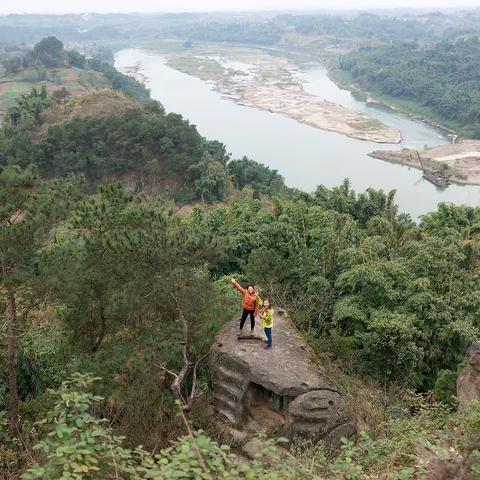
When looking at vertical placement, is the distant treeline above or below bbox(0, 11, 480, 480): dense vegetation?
above

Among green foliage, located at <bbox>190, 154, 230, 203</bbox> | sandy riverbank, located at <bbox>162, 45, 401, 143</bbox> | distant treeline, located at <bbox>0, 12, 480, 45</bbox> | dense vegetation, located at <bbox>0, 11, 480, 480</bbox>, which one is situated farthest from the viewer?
distant treeline, located at <bbox>0, 12, 480, 45</bbox>

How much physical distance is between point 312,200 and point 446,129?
1641 inches

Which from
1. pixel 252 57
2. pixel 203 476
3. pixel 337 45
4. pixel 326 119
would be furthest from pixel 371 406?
pixel 337 45

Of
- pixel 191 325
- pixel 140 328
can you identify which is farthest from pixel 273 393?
pixel 140 328

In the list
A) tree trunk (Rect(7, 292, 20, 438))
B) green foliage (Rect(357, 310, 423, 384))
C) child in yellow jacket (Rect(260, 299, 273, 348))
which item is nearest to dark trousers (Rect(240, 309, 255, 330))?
child in yellow jacket (Rect(260, 299, 273, 348))

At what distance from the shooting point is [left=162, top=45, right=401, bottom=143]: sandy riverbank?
60213 mm

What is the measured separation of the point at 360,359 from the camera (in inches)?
508

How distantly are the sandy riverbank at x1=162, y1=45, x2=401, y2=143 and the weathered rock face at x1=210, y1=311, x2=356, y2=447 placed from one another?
161 ft

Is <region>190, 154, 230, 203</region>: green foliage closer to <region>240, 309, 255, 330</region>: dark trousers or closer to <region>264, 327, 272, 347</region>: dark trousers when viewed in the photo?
<region>240, 309, 255, 330</region>: dark trousers

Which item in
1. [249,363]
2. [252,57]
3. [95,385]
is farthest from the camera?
[252,57]

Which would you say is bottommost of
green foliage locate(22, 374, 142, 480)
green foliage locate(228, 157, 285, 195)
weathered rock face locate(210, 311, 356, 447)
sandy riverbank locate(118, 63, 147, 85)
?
green foliage locate(228, 157, 285, 195)

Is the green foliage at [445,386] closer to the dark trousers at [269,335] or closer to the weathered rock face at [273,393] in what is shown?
the weathered rock face at [273,393]

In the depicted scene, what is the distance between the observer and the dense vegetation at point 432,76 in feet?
207

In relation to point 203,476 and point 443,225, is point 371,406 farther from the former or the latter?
point 443,225
